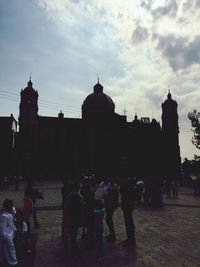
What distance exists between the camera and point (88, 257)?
8.24 m

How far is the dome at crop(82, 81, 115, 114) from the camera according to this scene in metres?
67.1

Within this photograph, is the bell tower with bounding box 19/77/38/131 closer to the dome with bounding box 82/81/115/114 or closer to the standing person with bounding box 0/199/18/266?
the dome with bounding box 82/81/115/114

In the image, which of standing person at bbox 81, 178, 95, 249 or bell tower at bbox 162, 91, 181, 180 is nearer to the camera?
standing person at bbox 81, 178, 95, 249

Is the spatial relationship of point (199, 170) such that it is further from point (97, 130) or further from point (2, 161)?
point (2, 161)

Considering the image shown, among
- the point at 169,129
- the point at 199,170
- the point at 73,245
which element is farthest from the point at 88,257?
the point at 169,129

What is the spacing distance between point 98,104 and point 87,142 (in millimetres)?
8506

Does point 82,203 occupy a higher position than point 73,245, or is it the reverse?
point 82,203

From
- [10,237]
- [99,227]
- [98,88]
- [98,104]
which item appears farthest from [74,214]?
[98,88]

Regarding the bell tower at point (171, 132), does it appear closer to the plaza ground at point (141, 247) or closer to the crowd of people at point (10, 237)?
the plaza ground at point (141, 247)

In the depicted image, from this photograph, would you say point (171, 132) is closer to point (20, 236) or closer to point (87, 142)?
point (87, 142)

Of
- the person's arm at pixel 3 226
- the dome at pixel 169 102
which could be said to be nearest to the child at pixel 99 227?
the person's arm at pixel 3 226

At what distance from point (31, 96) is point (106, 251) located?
54015 mm

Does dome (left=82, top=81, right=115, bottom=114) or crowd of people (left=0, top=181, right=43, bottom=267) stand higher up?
dome (left=82, top=81, right=115, bottom=114)

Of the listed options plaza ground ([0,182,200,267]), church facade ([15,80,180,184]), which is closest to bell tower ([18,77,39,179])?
church facade ([15,80,180,184])
